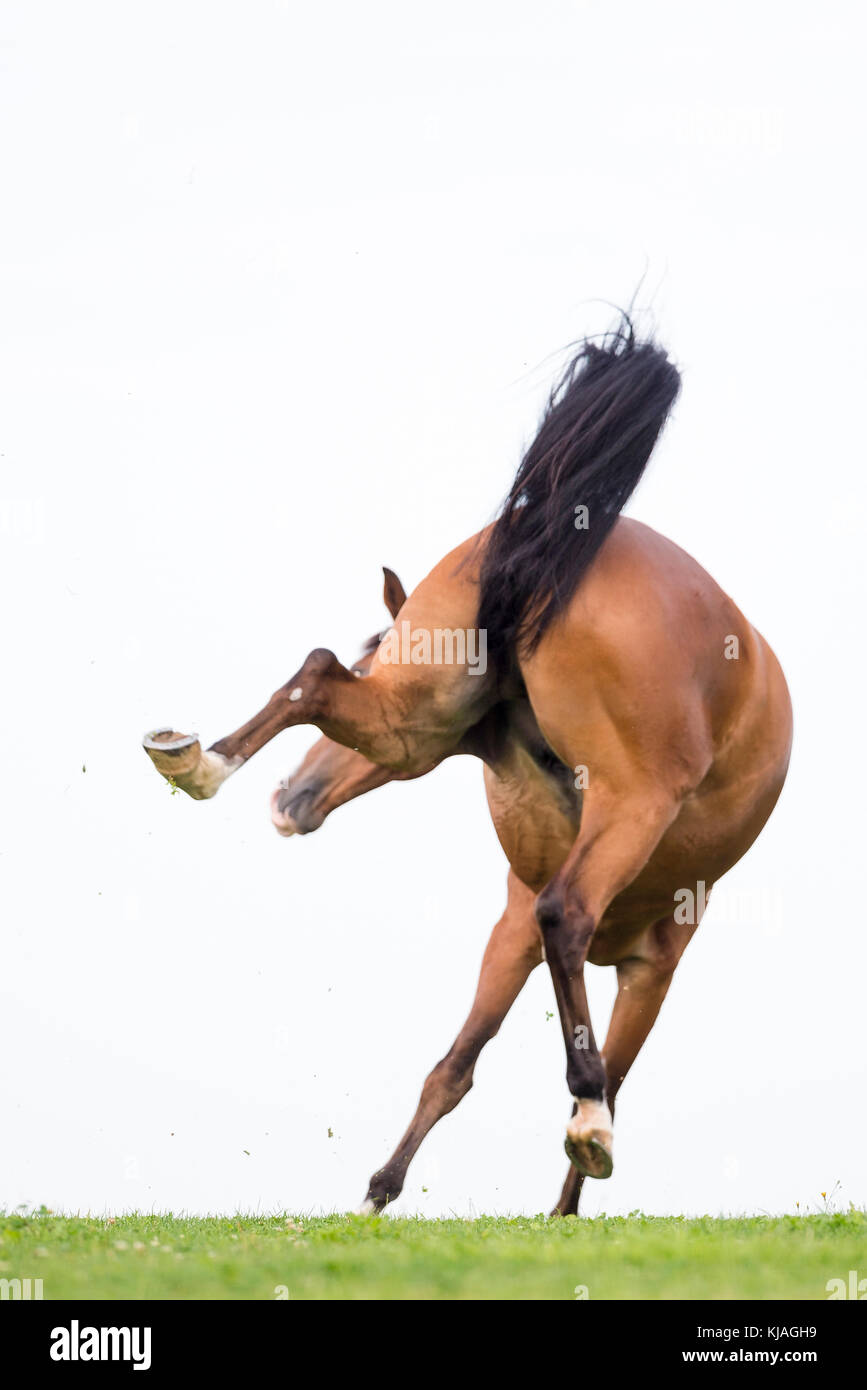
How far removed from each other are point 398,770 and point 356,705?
2.30 feet

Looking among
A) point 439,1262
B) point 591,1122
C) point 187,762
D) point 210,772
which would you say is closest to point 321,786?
point 210,772

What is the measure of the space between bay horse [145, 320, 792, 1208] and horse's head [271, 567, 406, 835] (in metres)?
0.06

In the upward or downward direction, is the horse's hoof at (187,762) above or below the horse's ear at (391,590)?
below

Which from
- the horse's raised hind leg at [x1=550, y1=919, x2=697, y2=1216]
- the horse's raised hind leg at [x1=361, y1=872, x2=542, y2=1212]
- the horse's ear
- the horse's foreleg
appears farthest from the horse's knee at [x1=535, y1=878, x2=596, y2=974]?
the horse's ear

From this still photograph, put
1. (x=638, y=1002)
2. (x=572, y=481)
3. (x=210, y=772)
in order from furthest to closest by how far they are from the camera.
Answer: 1. (x=638, y=1002)
2. (x=572, y=481)
3. (x=210, y=772)

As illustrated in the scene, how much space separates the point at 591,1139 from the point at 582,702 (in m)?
2.20

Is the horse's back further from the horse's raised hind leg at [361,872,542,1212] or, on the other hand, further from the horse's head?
the horse's head

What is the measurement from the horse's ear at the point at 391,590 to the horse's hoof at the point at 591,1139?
11.4 feet

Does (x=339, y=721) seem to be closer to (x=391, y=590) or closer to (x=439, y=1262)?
(x=391, y=590)

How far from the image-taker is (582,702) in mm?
8633

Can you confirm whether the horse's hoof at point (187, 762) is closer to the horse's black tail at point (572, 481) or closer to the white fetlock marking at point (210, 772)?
the white fetlock marking at point (210, 772)

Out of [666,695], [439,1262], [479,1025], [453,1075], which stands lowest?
[439,1262]

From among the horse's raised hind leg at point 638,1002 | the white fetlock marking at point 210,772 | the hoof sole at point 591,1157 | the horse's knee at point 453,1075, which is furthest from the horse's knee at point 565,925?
the horse's raised hind leg at point 638,1002

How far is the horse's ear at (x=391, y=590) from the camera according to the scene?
1021cm
